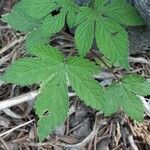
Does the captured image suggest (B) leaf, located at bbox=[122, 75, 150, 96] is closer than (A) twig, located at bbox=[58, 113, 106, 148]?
Yes

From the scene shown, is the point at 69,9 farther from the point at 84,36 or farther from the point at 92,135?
the point at 92,135

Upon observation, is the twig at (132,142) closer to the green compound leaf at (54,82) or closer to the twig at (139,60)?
the green compound leaf at (54,82)

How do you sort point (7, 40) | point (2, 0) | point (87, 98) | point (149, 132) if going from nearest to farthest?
1. point (87, 98)
2. point (149, 132)
3. point (7, 40)
4. point (2, 0)

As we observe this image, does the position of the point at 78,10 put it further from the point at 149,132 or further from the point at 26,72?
the point at 149,132

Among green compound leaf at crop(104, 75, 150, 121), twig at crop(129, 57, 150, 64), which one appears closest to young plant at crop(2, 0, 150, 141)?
green compound leaf at crop(104, 75, 150, 121)

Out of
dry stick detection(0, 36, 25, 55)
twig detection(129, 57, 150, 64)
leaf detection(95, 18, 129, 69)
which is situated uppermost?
leaf detection(95, 18, 129, 69)

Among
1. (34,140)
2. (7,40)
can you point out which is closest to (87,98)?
(34,140)

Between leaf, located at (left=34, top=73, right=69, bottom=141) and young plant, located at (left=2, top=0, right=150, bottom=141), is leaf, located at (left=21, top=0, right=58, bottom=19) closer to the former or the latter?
young plant, located at (left=2, top=0, right=150, bottom=141)
